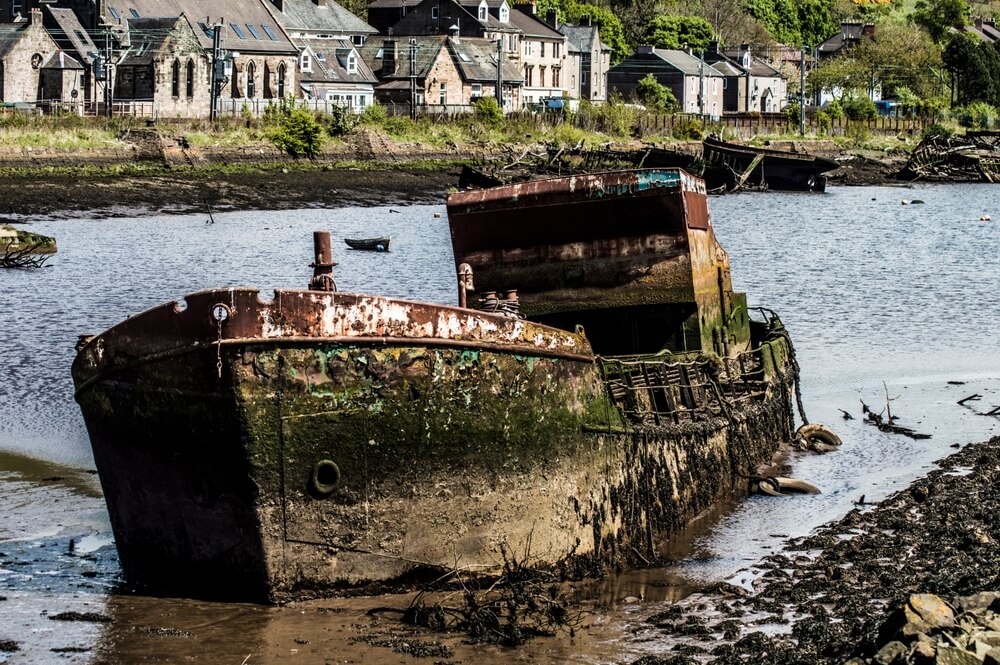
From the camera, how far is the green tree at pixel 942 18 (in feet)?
536

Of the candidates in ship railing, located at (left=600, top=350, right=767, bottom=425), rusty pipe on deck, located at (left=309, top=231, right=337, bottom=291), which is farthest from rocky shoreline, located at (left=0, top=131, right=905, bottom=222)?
rusty pipe on deck, located at (left=309, top=231, right=337, bottom=291)

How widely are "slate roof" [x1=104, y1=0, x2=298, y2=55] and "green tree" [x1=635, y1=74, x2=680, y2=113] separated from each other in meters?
36.5

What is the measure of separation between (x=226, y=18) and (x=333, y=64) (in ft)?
34.3

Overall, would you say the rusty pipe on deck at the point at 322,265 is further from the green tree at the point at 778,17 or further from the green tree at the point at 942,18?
the green tree at the point at 778,17

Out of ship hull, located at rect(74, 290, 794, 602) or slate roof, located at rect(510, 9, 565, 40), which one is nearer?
ship hull, located at rect(74, 290, 794, 602)

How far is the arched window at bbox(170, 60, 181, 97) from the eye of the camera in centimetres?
7994

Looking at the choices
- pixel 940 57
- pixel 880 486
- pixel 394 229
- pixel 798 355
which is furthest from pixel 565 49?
pixel 880 486

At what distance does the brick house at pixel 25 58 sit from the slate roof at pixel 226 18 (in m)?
4.47

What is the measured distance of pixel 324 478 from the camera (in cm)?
1103

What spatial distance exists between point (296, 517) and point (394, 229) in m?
44.3

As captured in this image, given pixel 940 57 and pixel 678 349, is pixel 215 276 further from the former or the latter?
pixel 940 57

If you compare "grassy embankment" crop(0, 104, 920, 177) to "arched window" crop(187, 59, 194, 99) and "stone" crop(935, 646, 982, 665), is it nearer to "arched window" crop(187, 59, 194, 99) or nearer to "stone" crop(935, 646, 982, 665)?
"arched window" crop(187, 59, 194, 99)

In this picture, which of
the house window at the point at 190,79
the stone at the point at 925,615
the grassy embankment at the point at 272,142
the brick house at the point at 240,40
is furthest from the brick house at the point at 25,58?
the stone at the point at 925,615

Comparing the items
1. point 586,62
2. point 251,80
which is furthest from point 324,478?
point 586,62
